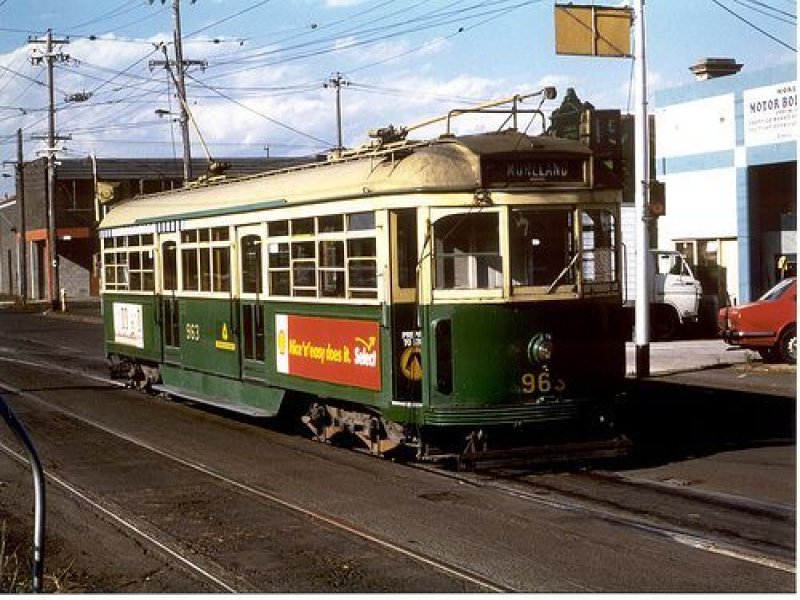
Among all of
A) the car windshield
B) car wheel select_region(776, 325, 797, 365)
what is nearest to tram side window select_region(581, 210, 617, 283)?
car wheel select_region(776, 325, 797, 365)

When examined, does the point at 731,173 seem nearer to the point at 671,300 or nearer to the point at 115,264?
the point at 671,300

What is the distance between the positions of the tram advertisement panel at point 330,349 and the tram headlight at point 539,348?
4.89ft

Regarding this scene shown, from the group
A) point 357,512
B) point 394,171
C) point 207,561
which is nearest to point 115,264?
point 394,171

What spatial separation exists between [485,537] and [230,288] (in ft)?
22.5

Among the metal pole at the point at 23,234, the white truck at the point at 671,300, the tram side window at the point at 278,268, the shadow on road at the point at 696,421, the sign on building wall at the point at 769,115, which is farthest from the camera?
the metal pole at the point at 23,234

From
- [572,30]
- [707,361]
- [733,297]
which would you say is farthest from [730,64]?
[572,30]

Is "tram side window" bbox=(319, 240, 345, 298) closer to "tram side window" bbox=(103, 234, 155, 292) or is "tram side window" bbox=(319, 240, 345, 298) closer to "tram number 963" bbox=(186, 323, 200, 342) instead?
"tram number 963" bbox=(186, 323, 200, 342)

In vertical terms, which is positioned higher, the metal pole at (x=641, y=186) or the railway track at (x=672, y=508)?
the metal pole at (x=641, y=186)

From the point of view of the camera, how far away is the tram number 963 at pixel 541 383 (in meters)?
11.2

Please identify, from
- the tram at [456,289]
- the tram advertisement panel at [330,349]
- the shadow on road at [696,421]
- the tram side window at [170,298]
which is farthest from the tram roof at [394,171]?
the shadow on road at [696,421]

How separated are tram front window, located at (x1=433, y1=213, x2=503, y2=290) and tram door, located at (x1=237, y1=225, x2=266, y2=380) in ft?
10.8

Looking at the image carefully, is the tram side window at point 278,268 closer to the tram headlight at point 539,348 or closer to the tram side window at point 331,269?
the tram side window at point 331,269

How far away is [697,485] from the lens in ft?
36.2

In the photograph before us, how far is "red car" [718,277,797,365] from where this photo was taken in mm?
21078
